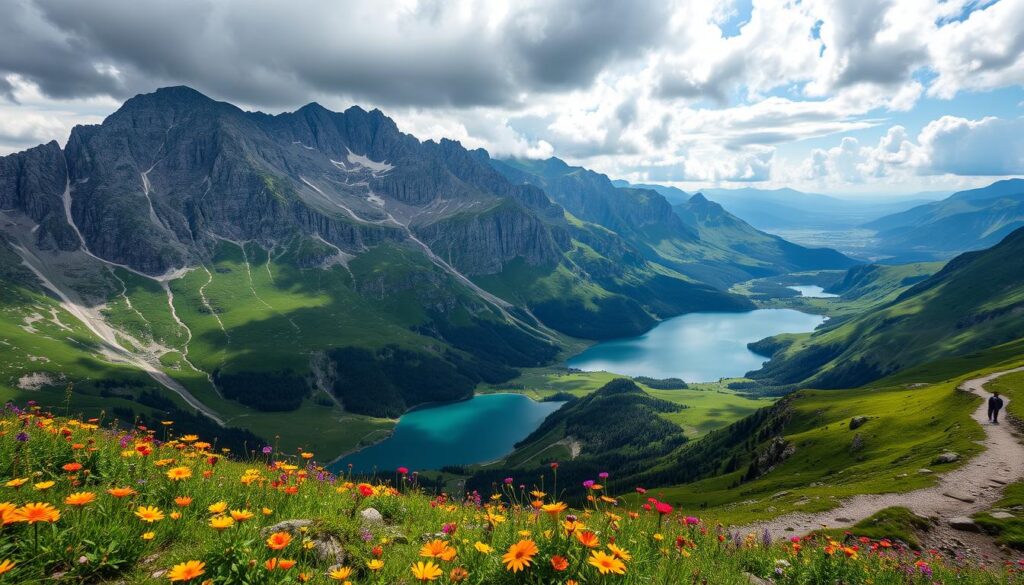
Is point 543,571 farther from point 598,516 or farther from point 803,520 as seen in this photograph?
point 803,520

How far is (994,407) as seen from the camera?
5497 cm

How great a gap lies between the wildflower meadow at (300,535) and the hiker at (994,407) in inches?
2362

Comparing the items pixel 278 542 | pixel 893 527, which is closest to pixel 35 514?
pixel 278 542

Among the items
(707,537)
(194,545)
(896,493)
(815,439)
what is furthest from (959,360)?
(194,545)

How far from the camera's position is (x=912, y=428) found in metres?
68.8

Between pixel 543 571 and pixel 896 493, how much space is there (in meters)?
46.4

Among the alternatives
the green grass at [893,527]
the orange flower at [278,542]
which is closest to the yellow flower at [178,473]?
the orange flower at [278,542]

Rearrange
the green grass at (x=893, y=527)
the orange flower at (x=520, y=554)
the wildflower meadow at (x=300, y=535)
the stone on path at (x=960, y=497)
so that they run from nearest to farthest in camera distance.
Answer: the orange flower at (x=520, y=554), the wildflower meadow at (x=300, y=535), the green grass at (x=893, y=527), the stone on path at (x=960, y=497)

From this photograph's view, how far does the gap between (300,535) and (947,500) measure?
46509 mm

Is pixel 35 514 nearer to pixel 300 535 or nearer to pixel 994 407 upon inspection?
pixel 300 535

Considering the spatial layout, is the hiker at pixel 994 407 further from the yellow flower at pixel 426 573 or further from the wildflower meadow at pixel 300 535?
the yellow flower at pixel 426 573

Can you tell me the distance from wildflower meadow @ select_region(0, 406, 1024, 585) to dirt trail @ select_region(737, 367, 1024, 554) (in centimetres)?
2412

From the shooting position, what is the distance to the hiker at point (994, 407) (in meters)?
54.4

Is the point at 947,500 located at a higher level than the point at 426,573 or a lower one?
lower
